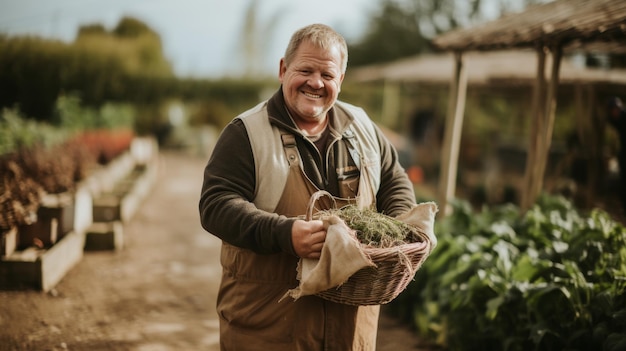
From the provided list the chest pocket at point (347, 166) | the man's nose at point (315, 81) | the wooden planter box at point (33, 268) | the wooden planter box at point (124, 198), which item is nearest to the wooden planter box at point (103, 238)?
the wooden planter box at point (124, 198)

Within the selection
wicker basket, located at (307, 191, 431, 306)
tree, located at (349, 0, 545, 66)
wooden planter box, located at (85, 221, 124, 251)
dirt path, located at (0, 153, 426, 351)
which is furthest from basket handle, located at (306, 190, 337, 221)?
tree, located at (349, 0, 545, 66)

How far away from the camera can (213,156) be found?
6.87 feet

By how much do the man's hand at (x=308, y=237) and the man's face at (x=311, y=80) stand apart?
0.50 metres

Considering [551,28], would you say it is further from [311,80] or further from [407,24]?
[407,24]

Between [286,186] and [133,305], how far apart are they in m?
3.42

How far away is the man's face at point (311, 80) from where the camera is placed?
83.5 inches

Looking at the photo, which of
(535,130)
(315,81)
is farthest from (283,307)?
(535,130)

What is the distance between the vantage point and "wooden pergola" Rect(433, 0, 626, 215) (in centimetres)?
464

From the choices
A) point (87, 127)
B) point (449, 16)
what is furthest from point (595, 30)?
point (449, 16)

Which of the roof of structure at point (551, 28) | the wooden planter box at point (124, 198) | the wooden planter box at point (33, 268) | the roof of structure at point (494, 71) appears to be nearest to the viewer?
the roof of structure at point (551, 28)

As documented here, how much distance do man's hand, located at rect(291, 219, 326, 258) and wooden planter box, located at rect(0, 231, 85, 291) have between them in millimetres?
3644

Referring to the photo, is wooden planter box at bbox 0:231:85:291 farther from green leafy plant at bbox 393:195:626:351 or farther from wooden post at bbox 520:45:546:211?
wooden post at bbox 520:45:546:211

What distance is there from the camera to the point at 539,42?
5.11 metres

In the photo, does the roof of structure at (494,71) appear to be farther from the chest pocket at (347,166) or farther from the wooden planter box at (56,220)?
the chest pocket at (347,166)
